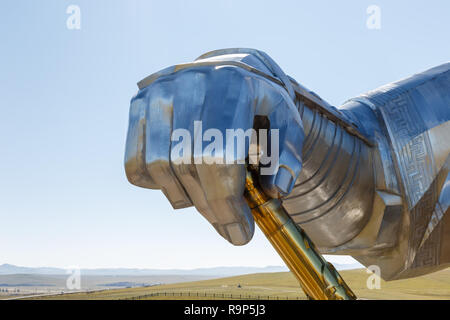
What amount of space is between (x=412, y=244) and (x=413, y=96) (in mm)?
731

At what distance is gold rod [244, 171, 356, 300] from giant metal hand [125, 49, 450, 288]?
0.44ft

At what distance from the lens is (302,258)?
147cm

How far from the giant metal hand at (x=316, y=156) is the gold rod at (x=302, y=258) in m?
0.13

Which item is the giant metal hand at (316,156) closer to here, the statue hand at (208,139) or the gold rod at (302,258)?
the statue hand at (208,139)

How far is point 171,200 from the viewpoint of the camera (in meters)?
1.25

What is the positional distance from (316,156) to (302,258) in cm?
55

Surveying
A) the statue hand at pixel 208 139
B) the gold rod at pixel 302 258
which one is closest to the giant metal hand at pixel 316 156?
the statue hand at pixel 208 139

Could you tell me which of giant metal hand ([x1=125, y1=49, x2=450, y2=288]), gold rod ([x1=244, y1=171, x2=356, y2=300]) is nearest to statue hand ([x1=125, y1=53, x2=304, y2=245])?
giant metal hand ([x1=125, y1=49, x2=450, y2=288])

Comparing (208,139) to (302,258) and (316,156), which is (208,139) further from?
(316,156)

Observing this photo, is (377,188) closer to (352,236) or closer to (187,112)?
(352,236)
